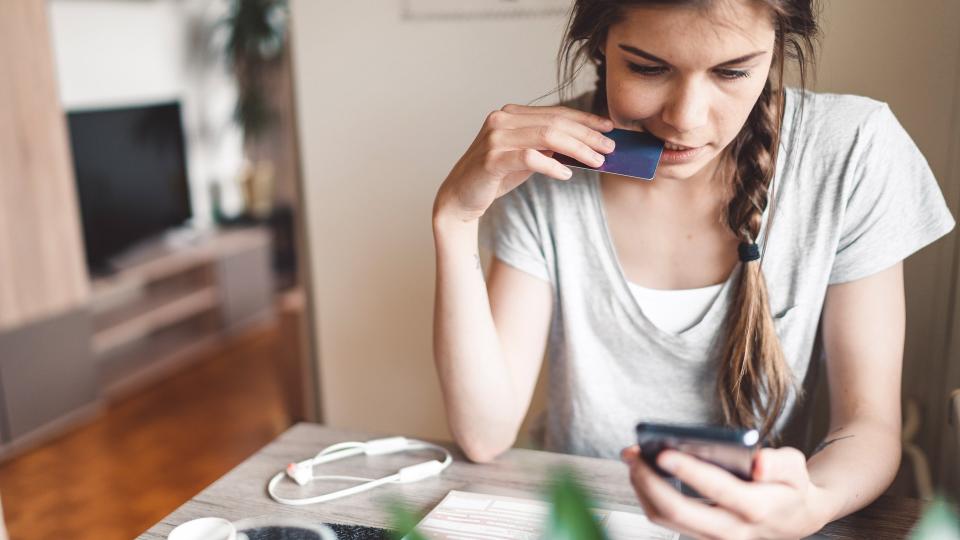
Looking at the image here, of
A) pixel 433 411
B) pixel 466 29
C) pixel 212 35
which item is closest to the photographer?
pixel 466 29

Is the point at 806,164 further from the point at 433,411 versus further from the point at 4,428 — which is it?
the point at 4,428

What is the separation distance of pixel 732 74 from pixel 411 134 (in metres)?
0.70

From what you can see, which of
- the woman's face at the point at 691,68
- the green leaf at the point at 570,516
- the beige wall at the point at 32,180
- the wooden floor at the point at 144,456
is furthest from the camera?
the beige wall at the point at 32,180

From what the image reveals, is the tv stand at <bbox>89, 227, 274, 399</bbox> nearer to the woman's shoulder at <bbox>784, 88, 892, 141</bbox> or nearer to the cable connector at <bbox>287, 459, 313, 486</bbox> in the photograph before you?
the cable connector at <bbox>287, 459, 313, 486</bbox>

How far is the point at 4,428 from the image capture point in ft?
8.67

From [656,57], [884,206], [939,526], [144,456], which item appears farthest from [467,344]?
[144,456]

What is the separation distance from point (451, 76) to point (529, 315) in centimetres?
47

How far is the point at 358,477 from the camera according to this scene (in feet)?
3.12

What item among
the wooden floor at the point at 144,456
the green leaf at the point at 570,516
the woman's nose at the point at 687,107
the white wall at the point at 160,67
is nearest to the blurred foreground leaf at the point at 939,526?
the green leaf at the point at 570,516

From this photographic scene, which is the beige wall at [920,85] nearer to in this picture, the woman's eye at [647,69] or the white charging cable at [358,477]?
the woman's eye at [647,69]

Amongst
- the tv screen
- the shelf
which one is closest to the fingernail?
the shelf

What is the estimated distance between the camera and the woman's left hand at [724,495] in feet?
2.03

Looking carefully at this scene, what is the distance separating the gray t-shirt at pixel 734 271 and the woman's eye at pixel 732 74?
0.75ft

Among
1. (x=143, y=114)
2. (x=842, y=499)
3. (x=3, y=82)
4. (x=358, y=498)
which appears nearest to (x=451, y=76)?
(x=358, y=498)
